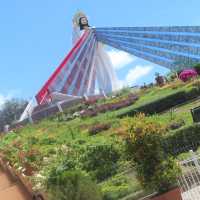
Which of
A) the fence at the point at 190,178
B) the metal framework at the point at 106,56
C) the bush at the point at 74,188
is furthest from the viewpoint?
the metal framework at the point at 106,56

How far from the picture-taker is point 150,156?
921 cm

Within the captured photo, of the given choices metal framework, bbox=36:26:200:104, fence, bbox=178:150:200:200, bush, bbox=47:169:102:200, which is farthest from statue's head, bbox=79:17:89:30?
bush, bbox=47:169:102:200

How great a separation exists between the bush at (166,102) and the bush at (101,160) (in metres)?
8.37

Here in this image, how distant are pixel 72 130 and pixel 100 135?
90.3 inches

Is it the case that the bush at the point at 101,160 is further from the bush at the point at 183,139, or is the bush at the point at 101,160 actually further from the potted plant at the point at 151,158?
the potted plant at the point at 151,158

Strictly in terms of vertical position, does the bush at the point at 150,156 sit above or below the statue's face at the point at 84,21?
below

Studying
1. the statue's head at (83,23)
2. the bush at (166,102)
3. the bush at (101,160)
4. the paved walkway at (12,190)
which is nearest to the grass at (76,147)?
the bush at (101,160)

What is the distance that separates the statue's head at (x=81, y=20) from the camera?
61625 millimetres

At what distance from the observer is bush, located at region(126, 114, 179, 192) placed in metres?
9.16

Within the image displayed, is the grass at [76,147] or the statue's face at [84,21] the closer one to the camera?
the grass at [76,147]

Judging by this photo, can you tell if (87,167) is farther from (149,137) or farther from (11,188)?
(149,137)

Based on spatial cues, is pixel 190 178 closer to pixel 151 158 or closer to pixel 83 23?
pixel 151 158

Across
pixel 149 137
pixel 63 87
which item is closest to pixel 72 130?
pixel 149 137

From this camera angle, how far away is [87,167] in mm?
13766
